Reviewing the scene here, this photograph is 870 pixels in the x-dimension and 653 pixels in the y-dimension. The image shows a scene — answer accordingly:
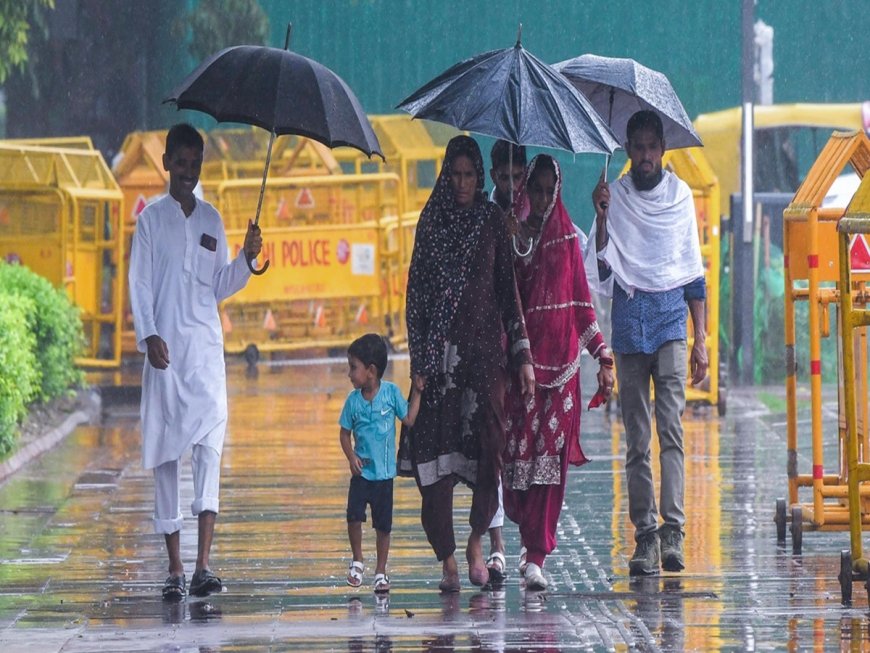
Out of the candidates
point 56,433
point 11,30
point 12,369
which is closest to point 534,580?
point 12,369

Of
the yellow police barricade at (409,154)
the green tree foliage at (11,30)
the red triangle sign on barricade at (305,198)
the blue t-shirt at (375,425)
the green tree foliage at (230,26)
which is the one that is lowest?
the blue t-shirt at (375,425)

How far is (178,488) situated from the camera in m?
8.36

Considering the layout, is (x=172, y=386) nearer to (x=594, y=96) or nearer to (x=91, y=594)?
(x=91, y=594)

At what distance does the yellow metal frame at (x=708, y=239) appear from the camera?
16.9 meters

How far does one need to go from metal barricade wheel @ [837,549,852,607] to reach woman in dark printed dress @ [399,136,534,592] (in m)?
1.41

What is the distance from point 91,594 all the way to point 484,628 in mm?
1853

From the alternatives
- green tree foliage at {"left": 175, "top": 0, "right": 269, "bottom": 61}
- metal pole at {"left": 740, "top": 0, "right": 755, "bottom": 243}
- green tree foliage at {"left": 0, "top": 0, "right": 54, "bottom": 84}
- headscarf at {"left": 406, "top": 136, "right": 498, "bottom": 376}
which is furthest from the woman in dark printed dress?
green tree foliage at {"left": 175, "top": 0, "right": 269, "bottom": 61}

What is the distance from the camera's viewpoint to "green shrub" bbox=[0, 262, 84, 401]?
1554 cm

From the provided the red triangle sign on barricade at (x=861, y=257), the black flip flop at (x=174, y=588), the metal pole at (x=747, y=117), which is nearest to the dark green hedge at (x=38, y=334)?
the black flip flop at (x=174, y=588)

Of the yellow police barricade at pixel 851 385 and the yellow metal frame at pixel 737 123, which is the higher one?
the yellow metal frame at pixel 737 123

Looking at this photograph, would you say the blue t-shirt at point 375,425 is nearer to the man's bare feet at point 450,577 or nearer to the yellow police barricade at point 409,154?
the man's bare feet at point 450,577

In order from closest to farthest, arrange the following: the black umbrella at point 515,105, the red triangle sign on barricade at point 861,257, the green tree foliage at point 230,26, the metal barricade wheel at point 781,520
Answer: the black umbrella at point 515,105, the red triangle sign on barricade at point 861,257, the metal barricade wheel at point 781,520, the green tree foliage at point 230,26

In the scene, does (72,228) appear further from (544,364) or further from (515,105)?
(515,105)

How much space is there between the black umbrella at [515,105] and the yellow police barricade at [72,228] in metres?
12.0
